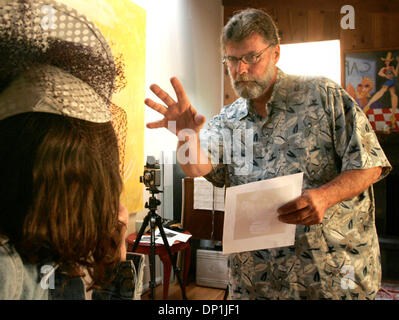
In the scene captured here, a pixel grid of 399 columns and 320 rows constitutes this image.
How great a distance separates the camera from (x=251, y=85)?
1141 mm

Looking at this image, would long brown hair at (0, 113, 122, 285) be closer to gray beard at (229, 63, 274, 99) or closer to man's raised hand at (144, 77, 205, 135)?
man's raised hand at (144, 77, 205, 135)

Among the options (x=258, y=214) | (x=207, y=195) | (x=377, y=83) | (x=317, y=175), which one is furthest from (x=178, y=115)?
(x=377, y=83)

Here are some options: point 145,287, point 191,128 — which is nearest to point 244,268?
point 191,128

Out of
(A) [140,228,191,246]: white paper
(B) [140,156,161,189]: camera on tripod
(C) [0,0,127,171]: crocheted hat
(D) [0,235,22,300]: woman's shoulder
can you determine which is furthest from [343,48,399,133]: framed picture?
(D) [0,235,22,300]: woman's shoulder

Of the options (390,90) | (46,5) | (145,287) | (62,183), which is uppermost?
(390,90)

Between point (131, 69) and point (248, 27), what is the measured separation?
52 centimetres

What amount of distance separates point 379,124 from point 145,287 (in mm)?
2675

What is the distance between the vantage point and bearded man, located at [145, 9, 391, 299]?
1.04 m

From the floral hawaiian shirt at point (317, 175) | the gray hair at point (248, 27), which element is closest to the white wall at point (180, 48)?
the gray hair at point (248, 27)

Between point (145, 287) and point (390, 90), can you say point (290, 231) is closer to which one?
point (145, 287)

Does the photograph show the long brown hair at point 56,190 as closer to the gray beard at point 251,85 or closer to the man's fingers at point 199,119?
the man's fingers at point 199,119

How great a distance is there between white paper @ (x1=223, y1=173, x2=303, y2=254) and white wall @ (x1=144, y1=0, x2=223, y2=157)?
3.18ft

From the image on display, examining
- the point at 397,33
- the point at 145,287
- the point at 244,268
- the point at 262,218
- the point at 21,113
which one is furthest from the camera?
the point at 397,33

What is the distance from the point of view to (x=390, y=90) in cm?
332
